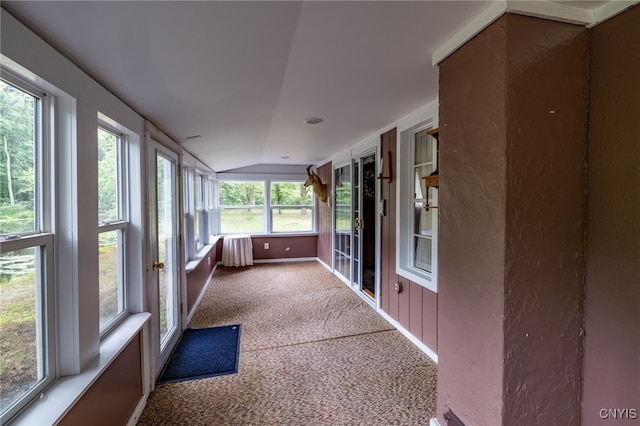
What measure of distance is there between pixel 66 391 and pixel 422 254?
2.66 metres

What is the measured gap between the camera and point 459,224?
147cm

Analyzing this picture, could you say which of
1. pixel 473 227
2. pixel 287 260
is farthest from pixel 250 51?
pixel 287 260

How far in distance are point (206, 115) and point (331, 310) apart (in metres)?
2.63

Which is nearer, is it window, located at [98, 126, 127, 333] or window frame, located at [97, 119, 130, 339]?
window, located at [98, 126, 127, 333]

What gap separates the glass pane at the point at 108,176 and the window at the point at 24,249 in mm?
489

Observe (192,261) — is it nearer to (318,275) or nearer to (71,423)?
(318,275)

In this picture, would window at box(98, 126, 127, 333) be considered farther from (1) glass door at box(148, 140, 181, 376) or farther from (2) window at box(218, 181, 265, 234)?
(2) window at box(218, 181, 265, 234)

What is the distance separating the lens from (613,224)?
1.20m

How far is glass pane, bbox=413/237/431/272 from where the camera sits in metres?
2.75

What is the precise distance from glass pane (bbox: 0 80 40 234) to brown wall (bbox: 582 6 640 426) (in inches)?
90.7

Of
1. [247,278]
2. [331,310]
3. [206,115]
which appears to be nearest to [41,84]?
[206,115]

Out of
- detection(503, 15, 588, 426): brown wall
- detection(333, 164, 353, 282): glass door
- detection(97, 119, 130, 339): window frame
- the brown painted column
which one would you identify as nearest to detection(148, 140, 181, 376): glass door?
detection(97, 119, 130, 339): window frame

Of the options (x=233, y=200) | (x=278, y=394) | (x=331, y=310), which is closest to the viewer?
(x=278, y=394)

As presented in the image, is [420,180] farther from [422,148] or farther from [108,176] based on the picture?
[108,176]
